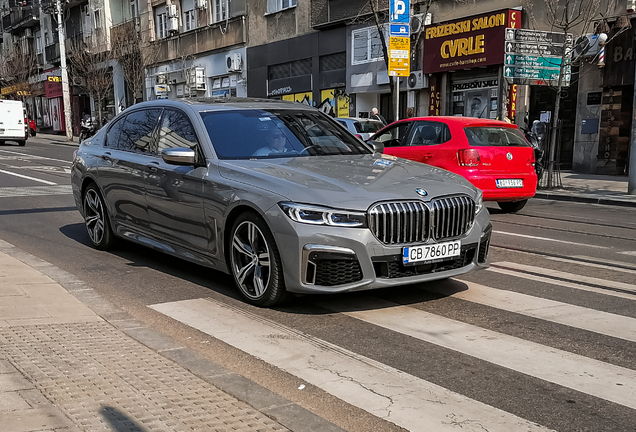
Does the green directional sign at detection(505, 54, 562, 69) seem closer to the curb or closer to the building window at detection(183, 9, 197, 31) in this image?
the curb

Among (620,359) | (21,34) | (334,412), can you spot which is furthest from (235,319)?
(21,34)

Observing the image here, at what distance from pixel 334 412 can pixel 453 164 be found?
784cm

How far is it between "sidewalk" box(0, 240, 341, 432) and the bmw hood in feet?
4.54

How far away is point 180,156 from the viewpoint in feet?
18.8

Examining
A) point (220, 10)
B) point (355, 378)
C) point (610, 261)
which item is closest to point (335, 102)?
point (220, 10)

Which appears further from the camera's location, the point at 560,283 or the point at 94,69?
the point at 94,69

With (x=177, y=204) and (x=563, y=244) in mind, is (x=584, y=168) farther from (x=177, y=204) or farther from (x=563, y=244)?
(x=177, y=204)

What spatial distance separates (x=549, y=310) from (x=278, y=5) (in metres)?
30.1

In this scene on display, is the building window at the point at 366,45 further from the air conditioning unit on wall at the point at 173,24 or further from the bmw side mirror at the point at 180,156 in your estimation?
the bmw side mirror at the point at 180,156

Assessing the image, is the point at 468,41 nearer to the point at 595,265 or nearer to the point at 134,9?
the point at 595,265

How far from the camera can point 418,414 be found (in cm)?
330

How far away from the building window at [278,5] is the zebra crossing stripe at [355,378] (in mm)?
28774

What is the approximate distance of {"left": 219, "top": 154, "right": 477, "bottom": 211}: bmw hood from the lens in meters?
4.86

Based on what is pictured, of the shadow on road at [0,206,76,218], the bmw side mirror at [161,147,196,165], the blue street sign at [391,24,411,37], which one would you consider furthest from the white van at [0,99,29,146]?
the bmw side mirror at [161,147,196,165]
